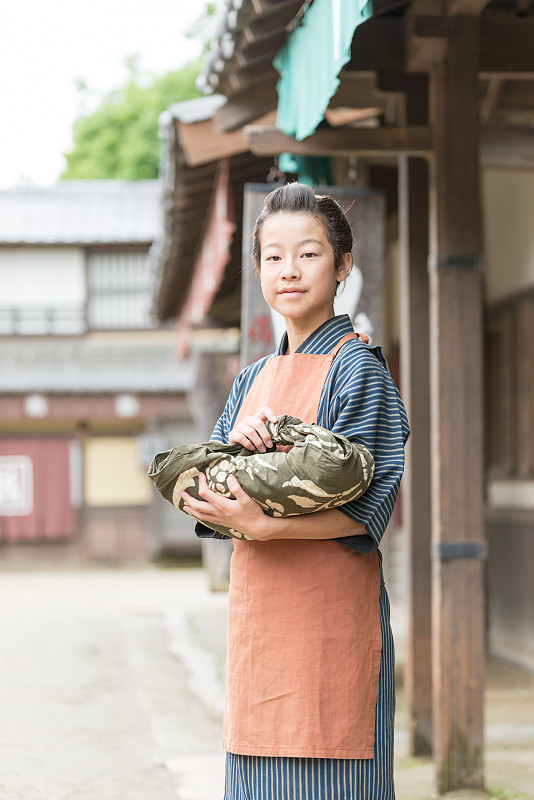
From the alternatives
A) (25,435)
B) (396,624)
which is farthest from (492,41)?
(25,435)

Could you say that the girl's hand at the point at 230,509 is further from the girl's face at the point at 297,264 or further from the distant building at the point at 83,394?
the distant building at the point at 83,394

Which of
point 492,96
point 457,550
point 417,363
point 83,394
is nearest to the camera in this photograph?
point 457,550

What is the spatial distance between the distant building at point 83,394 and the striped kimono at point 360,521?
1527 centimetres

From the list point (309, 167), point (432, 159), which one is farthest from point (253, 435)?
point (309, 167)

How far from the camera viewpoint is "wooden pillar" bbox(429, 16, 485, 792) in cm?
390

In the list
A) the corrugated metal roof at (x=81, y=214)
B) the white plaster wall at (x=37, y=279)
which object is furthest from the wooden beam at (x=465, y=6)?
the white plaster wall at (x=37, y=279)

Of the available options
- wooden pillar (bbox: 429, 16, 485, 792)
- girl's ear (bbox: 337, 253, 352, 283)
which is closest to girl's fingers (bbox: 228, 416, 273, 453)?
girl's ear (bbox: 337, 253, 352, 283)

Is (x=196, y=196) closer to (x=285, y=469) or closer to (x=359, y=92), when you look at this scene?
(x=359, y=92)

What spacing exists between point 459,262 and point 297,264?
1944 millimetres

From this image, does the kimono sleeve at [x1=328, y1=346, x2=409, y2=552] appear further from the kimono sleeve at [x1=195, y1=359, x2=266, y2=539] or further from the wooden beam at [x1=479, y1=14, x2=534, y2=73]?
the wooden beam at [x1=479, y1=14, x2=534, y2=73]

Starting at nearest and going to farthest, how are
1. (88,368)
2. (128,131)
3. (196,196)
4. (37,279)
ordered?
(196,196) < (88,368) < (37,279) < (128,131)

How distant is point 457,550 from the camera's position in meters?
3.95

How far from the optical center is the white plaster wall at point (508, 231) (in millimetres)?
6722

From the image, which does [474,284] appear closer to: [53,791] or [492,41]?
[492,41]
